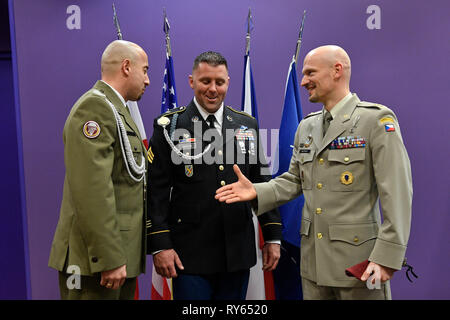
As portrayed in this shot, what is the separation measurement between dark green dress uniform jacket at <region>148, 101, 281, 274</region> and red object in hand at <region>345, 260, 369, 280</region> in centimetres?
53

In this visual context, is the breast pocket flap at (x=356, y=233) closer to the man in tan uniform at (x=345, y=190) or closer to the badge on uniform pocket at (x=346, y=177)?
the man in tan uniform at (x=345, y=190)

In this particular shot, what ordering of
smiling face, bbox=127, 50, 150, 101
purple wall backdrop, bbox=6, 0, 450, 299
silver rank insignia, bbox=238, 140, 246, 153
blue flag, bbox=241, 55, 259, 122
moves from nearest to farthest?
smiling face, bbox=127, 50, 150, 101
silver rank insignia, bbox=238, 140, 246, 153
blue flag, bbox=241, 55, 259, 122
purple wall backdrop, bbox=6, 0, 450, 299

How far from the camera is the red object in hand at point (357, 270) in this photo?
1359 millimetres

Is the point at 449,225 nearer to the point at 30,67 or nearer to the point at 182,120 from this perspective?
the point at 182,120

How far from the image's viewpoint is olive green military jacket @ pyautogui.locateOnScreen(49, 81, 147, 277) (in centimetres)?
138

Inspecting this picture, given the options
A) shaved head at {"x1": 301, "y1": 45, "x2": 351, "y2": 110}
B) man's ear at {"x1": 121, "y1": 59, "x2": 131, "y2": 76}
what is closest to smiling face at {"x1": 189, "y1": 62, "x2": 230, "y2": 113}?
man's ear at {"x1": 121, "y1": 59, "x2": 131, "y2": 76}

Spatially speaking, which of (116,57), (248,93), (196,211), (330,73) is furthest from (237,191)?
(248,93)

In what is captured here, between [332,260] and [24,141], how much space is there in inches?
92.5

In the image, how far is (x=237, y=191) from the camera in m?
1.65

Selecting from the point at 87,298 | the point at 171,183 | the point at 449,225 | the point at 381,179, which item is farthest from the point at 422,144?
the point at 87,298

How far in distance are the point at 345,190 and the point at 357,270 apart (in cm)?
33

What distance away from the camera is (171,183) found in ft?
5.83

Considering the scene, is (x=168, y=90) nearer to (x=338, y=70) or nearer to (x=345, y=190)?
(x=338, y=70)

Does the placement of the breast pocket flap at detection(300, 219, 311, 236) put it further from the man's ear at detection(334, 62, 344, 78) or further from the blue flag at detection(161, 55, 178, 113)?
the blue flag at detection(161, 55, 178, 113)
